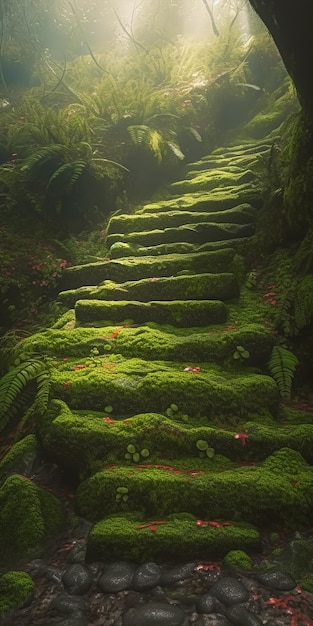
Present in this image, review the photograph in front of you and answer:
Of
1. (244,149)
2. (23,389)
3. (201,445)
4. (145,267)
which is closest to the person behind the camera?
(201,445)

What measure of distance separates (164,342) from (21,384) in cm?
144

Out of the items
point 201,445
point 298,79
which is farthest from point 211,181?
point 201,445

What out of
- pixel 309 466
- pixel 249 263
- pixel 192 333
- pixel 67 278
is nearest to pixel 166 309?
pixel 192 333

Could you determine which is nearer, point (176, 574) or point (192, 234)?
point (176, 574)

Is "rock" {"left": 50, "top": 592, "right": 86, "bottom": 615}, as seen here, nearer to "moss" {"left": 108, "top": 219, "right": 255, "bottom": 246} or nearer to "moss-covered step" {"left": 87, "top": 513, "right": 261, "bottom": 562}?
"moss-covered step" {"left": 87, "top": 513, "right": 261, "bottom": 562}

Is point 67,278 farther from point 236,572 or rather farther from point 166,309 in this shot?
point 236,572

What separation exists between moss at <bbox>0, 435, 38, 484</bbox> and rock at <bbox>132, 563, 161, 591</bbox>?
48.7 inches

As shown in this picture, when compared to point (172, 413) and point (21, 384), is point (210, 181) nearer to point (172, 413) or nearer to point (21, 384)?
point (172, 413)

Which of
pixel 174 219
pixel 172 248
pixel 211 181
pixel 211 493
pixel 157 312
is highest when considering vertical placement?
pixel 211 181

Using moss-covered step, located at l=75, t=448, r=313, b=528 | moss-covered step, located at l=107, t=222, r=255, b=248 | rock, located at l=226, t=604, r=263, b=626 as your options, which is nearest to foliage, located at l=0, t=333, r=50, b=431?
moss-covered step, located at l=75, t=448, r=313, b=528

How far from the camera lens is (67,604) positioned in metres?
2.02

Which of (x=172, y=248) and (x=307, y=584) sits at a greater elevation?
(x=172, y=248)

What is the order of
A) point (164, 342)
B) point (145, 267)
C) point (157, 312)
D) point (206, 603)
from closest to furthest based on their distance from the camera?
point (206, 603) → point (164, 342) → point (157, 312) → point (145, 267)

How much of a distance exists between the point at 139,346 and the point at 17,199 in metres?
3.81
